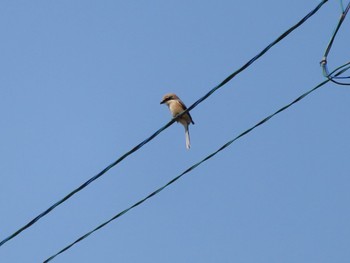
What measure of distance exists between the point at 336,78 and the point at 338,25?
0.47m

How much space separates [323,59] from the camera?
6766 mm

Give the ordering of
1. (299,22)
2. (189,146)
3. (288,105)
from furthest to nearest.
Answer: (189,146) < (288,105) < (299,22)

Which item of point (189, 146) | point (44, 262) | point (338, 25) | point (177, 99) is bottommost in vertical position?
point (44, 262)

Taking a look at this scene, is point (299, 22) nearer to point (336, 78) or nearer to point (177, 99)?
point (336, 78)

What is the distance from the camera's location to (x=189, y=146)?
1440 centimetres

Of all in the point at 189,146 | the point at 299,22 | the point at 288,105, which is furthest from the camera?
the point at 189,146

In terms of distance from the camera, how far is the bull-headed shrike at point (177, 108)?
14.7m

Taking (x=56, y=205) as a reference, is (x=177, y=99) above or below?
above

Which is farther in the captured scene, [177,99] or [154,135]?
[177,99]

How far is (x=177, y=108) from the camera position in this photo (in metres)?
14.7

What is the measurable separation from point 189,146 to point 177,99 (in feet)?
3.35

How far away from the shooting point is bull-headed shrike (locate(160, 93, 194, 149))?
14.7 metres

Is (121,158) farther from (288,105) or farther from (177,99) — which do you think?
(177,99)

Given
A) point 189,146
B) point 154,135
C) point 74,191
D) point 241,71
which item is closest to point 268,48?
point 241,71
